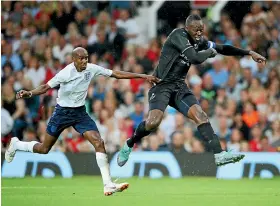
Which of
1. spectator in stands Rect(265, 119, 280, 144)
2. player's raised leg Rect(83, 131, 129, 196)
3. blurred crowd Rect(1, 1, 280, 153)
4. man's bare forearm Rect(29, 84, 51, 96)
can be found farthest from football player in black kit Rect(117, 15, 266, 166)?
spectator in stands Rect(265, 119, 280, 144)

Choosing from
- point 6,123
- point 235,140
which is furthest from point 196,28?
point 6,123

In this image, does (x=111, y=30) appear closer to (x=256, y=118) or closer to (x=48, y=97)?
(x=48, y=97)

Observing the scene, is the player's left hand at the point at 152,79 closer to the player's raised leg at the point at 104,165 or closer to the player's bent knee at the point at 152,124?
the player's bent knee at the point at 152,124

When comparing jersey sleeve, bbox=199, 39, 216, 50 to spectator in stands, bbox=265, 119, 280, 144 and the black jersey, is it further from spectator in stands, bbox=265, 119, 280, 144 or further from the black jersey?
spectator in stands, bbox=265, 119, 280, 144

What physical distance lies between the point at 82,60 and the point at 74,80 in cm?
44

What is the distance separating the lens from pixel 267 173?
1816cm

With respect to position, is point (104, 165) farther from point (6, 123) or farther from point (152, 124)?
point (6, 123)

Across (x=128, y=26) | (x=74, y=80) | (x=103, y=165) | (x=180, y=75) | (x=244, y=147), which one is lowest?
(x=103, y=165)

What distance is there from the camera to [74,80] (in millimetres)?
13852

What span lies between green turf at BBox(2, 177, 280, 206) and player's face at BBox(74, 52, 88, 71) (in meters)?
2.02

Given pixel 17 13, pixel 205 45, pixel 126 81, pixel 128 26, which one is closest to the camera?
pixel 205 45

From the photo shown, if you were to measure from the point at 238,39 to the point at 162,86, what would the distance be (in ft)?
23.9

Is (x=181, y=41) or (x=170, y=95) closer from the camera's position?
(x=181, y=41)

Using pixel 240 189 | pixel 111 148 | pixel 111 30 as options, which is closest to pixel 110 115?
pixel 111 148
